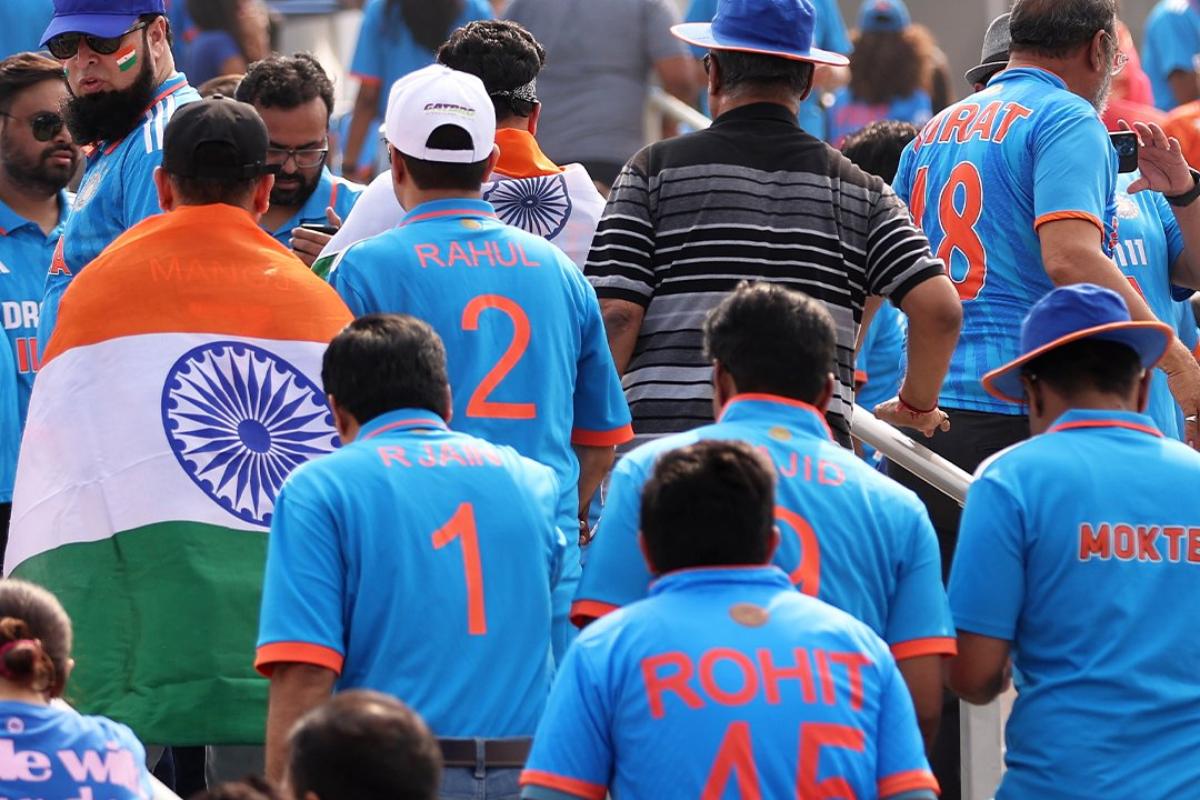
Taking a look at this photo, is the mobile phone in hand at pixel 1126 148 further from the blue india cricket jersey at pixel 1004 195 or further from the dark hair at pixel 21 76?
the dark hair at pixel 21 76

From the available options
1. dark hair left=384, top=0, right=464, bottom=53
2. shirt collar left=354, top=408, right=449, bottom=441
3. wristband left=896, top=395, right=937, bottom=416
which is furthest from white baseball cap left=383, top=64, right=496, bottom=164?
dark hair left=384, top=0, right=464, bottom=53

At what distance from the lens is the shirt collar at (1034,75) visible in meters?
6.67

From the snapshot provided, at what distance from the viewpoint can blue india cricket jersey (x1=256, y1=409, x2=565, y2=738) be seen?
4559 mm

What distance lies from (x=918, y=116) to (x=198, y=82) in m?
3.82

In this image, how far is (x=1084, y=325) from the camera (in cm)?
492

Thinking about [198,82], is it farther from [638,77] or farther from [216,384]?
[216,384]

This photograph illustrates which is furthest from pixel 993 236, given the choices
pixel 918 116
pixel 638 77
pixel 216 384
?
pixel 918 116

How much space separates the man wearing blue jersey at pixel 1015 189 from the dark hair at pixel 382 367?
7.22 feet

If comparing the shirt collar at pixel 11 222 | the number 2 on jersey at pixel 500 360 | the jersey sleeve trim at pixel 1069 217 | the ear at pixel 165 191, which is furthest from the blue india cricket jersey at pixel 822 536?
the shirt collar at pixel 11 222

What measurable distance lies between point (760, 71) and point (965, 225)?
1.10 m

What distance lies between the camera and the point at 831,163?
5.81 meters

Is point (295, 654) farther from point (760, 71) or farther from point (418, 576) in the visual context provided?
point (760, 71)

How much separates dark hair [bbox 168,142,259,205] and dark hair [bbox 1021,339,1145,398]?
1980mm

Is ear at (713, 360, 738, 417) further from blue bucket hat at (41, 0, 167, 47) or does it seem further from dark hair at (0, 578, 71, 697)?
blue bucket hat at (41, 0, 167, 47)
